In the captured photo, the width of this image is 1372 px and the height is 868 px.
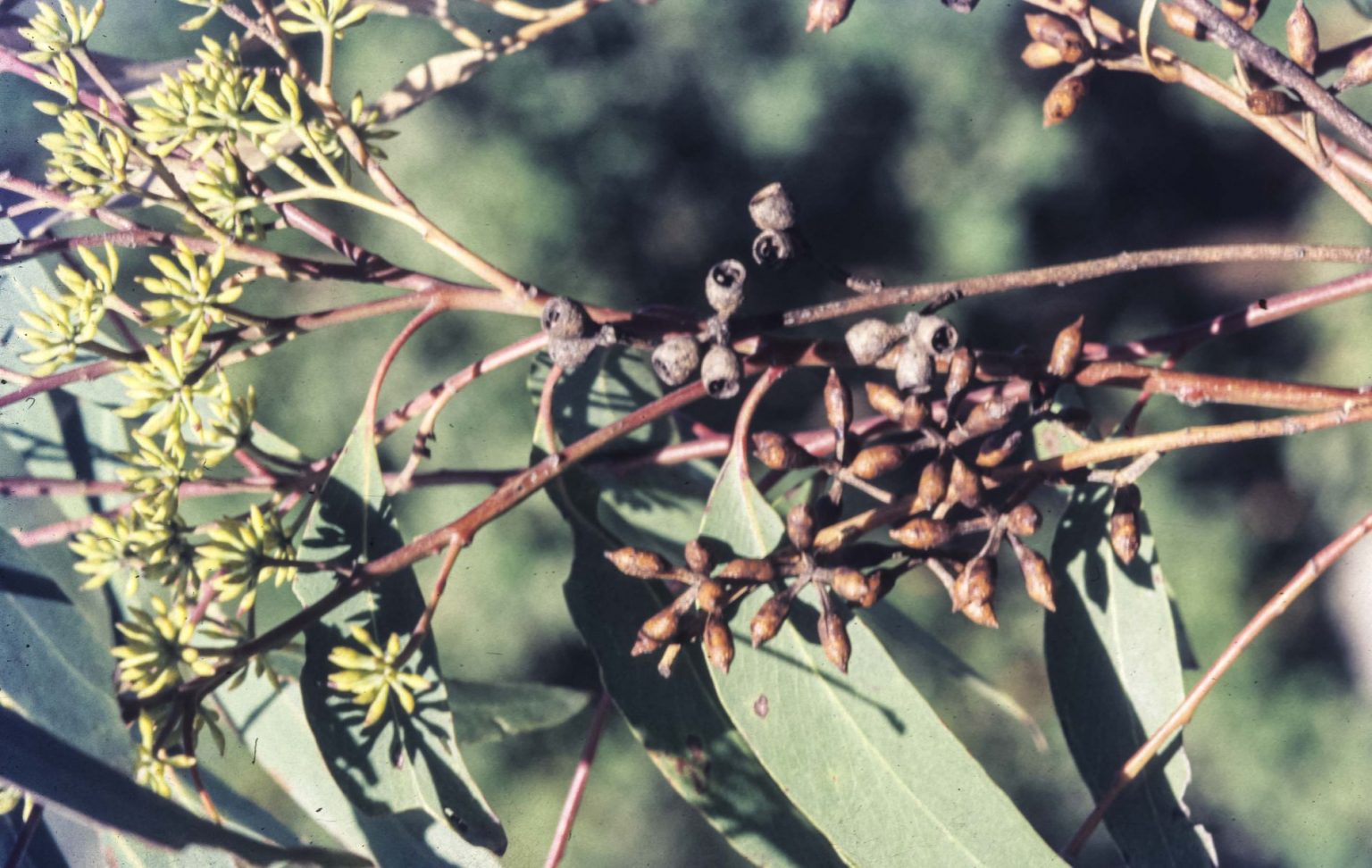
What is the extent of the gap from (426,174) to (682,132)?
0.80 m

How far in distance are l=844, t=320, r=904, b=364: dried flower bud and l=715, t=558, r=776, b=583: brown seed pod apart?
0.24 meters

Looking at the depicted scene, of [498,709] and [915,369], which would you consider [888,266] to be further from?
[915,369]

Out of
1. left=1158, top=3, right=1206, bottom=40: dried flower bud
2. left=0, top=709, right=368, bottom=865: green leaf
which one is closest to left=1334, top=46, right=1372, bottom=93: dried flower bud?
left=1158, top=3, right=1206, bottom=40: dried flower bud

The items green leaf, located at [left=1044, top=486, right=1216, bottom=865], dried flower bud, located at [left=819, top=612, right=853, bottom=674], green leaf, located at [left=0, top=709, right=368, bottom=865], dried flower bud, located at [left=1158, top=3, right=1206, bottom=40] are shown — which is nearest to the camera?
green leaf, located at [left=0, top=709, right=368, bottom=865]

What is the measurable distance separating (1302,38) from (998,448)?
0.53 m

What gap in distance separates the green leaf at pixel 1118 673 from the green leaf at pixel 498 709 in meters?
0.88

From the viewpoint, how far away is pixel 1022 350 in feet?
4.01

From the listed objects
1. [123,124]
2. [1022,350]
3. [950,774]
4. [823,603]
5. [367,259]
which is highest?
[123,124]

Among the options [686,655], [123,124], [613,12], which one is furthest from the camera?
[613,12]

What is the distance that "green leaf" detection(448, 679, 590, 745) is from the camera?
1822mm

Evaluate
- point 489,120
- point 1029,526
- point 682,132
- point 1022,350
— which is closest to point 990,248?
point 682,132

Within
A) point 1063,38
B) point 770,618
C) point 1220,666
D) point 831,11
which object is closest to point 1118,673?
point 1220,666

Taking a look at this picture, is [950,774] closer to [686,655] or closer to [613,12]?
[686,655]

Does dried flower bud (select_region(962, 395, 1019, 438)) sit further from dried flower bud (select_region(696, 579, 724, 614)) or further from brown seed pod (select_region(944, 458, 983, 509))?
dried flower bud (select_region(696, 579, 724, 614))
